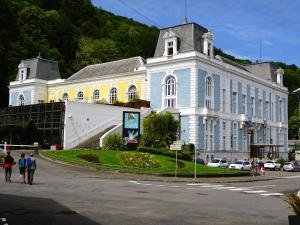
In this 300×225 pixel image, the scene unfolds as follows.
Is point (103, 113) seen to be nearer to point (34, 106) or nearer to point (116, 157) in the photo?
point (34, 106)

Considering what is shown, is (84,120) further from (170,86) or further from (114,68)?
(114,68)

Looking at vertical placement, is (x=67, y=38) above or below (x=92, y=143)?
above

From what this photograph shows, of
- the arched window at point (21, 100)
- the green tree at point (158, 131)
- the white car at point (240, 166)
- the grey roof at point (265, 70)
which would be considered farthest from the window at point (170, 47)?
the arched window at point (21, 100)

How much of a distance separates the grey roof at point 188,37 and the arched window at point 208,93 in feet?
13.8

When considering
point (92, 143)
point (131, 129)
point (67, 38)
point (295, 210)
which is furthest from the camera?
point (67, 38)

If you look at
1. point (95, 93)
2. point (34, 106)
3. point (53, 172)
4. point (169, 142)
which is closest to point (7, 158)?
point (53, 172)

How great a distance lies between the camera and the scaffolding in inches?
1925

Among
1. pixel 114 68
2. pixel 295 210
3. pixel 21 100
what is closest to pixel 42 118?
pixel 114 68

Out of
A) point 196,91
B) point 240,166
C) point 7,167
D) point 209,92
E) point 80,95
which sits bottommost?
point 240,166

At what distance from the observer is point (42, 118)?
170 feet

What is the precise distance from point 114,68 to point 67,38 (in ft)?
125

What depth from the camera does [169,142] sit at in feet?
159

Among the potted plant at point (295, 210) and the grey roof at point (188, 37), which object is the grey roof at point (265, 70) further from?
the potted plant at point (295, 210)

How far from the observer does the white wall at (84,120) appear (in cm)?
4822
